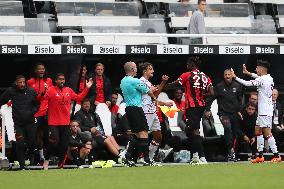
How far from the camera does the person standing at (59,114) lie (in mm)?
18391

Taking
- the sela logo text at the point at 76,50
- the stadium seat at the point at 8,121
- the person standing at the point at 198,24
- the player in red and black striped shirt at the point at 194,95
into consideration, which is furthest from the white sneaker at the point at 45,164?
the person standing at the point at 198,24

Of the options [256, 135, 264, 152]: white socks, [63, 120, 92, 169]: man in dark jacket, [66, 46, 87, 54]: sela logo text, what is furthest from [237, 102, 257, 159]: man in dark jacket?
[66, 46, 87, 54]: sela logo text

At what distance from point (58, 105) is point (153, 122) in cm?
177

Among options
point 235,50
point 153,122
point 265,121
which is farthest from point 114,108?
point 265,121

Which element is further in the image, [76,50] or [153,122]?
[76,50]

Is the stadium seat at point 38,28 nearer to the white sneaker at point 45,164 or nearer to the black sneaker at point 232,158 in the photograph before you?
the white sneaker at point 45,164

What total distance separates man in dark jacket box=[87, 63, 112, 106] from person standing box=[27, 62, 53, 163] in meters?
1.22

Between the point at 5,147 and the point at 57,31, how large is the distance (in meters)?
3.37

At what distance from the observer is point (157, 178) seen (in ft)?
46.0

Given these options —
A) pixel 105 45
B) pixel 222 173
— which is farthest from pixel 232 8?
pixel 222 173

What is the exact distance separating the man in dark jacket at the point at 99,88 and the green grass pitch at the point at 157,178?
12.3ft

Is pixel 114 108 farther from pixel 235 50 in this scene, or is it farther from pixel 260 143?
pixel 260 143

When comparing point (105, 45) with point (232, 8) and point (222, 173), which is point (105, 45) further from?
point (222, 173)

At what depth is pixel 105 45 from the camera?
20.1m
